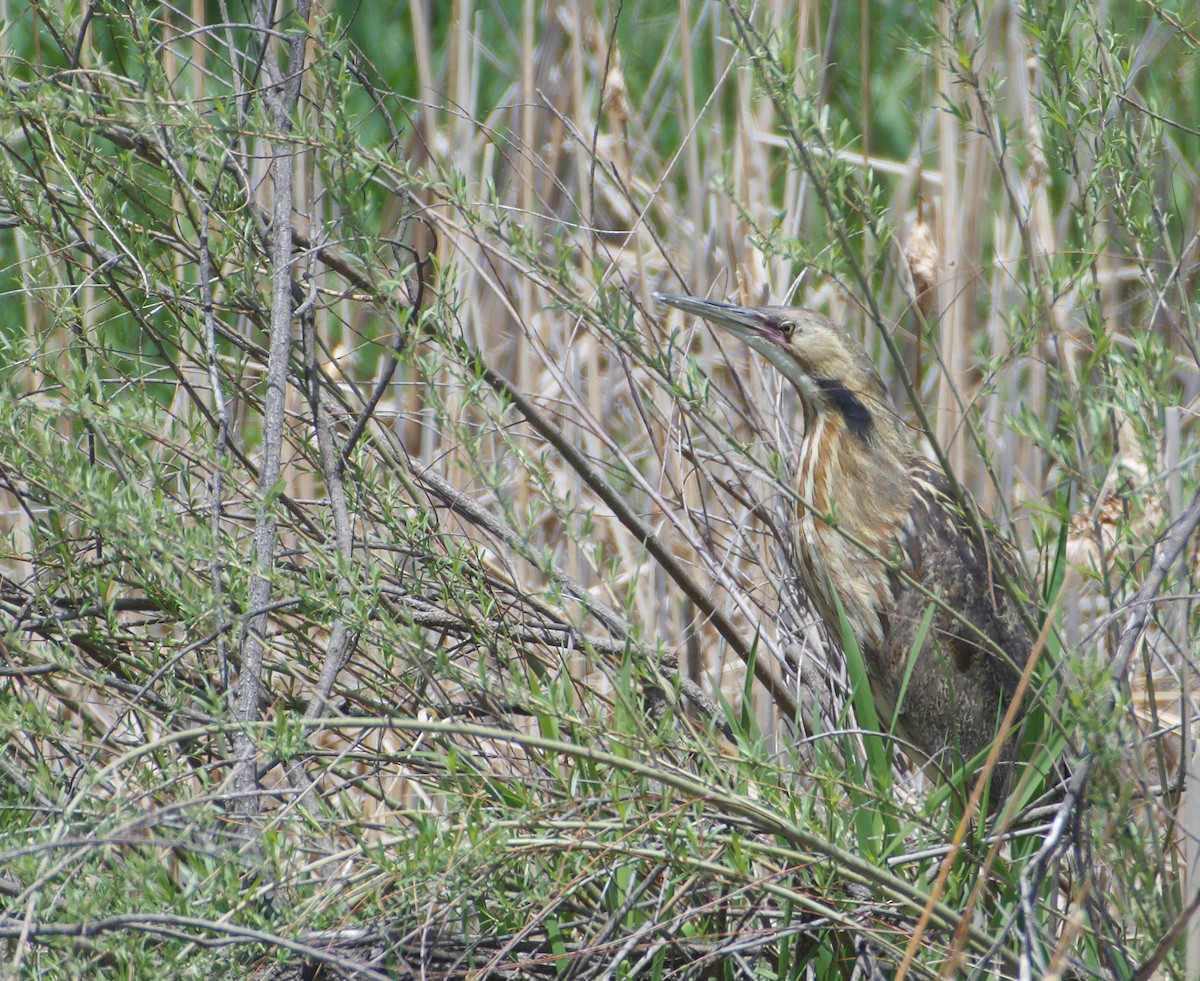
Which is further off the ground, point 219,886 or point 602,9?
point 602,9

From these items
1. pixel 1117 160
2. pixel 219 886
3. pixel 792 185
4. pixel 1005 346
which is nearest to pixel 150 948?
pixel 219 886

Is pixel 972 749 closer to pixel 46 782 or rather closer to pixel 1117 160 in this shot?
pixel 1117 160

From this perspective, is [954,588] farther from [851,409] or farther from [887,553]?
[851,409]

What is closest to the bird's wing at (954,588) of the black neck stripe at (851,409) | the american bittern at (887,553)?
the american bittern at (887,553)

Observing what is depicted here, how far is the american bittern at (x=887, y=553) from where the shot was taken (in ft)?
6.75

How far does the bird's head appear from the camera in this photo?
6.97 ft

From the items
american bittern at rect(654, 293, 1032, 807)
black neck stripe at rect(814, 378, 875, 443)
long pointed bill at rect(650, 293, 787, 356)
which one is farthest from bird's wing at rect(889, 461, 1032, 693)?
long pointed bill at rect(650, 293, 787, 356)

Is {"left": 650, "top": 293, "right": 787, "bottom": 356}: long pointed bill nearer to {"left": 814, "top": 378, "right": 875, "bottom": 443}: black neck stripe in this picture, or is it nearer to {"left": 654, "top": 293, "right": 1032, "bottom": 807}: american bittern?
{"left": 654, "top": 293, "right": 1032, "bottom": 807}: american bittern

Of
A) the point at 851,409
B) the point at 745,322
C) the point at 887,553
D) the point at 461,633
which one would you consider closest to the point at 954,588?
the point at 887,553

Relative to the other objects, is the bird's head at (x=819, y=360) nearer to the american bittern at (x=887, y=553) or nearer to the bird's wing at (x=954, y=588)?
the american bittern at (x=887, y=553)

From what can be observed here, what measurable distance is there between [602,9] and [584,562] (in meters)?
1.64

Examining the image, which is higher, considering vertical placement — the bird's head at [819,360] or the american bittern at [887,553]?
the bird's head at [819,360]

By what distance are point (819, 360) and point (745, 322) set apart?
150mm

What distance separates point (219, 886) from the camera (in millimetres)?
1199
